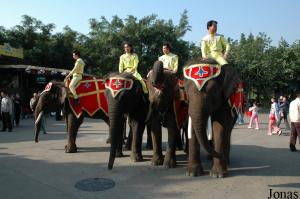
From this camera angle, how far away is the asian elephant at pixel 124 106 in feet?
27.2

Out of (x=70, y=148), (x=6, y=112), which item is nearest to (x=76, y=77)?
(x=70, y=148)

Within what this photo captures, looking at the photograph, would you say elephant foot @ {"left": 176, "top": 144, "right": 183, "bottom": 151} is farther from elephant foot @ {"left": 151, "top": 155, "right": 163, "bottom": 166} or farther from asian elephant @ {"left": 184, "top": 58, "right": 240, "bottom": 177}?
asian elephant @ {"left": 184, "top": 58, "right": 240, "bottom": 177}

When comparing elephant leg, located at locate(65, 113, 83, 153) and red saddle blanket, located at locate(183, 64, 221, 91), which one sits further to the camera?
elephant leg, located at locate(65, 113, 83, 153)

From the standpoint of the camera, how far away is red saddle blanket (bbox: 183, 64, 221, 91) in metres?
7.29

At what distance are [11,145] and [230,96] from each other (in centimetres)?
843

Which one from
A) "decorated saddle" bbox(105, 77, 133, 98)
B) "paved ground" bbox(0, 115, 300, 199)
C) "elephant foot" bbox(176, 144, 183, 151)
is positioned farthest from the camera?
"elephant foot" bbox(176, 144, 183, 151)

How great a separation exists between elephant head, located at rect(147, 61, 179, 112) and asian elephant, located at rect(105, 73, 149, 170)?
0.50 metres

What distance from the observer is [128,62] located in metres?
10.4

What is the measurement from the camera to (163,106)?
8.56 metres

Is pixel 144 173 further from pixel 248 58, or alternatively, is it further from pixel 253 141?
pixel 248 58

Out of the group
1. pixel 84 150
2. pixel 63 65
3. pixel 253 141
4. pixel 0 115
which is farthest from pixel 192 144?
pixel 63 65

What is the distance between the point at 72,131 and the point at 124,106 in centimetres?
326

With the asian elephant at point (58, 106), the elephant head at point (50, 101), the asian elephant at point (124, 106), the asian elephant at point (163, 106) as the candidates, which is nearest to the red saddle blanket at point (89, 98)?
the asian elephant at point (58, 106)

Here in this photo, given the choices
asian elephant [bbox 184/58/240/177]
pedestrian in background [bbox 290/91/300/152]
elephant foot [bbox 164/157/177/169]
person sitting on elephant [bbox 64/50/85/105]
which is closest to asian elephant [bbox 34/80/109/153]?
person sitting on elephant [bbox 64/50/85/105]
